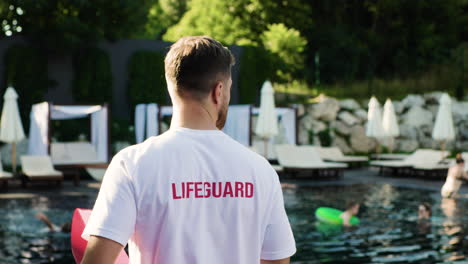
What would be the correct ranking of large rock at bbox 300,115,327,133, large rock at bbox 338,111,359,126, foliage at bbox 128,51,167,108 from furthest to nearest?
large rock at bbox 338,111,359,126 < large rock at bbox 300,115,327,133 < foliage at bbox 128,51,167,108

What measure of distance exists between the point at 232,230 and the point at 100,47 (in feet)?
77.6

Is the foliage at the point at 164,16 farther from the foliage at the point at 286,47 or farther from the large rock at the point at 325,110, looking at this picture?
the large rock at the point at 325,110

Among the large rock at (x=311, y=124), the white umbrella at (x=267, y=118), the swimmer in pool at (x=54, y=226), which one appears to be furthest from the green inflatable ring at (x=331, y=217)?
the large rock at (x=311, y=124)

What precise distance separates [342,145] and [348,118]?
46.4 inches

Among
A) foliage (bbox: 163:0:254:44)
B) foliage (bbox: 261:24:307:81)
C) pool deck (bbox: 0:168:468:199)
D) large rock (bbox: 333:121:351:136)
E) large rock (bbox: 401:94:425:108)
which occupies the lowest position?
pool deck (bbox: 0:168:468:199)

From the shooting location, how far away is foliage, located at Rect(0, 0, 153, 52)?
2353 centimetres

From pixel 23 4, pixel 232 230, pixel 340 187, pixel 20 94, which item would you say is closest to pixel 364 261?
pixel 232 230

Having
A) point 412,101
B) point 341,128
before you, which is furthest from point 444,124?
point 412,101

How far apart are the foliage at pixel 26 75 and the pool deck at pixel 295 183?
204 inches

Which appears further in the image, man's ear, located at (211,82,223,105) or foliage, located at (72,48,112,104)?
foliage, located at (72,48,112,104)

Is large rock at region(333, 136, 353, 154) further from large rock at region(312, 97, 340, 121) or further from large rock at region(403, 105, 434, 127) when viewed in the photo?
large rock at region(403, 105, 434, 127)

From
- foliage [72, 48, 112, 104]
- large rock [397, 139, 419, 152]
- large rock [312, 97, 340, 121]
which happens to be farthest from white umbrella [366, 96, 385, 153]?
foliage [72, 48, 112, 104]

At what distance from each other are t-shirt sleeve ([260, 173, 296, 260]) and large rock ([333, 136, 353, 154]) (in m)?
23.7

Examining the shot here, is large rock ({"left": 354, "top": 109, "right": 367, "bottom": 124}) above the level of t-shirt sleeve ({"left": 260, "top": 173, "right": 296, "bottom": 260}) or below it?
below
